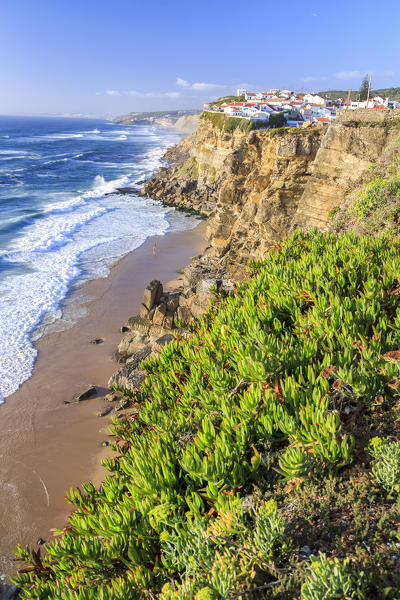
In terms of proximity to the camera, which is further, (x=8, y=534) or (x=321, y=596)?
(x=8, y=534)

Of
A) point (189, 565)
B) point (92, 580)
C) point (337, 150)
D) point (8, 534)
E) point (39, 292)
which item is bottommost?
point (8, 534)

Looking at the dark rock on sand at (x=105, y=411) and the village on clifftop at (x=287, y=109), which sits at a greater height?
the village on clifftop at (x=287, y=109)

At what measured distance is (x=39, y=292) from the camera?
71.5 feet

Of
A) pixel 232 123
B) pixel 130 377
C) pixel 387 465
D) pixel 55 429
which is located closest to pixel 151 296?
pixel 130 377

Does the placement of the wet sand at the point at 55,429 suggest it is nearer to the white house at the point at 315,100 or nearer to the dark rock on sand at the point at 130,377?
the dark rock on sand at the point at 130,377

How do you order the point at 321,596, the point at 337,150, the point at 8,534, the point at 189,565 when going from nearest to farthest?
the point at 321,596 < the point at 189,565 < the point at 8,534 < the point at 337,150

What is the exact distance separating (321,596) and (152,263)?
85.7ft

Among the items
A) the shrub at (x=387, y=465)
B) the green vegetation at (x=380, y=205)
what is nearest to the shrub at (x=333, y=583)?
the shrub at (x=387, y=465)

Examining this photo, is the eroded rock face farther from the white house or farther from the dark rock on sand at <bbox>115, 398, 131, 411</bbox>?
the white house

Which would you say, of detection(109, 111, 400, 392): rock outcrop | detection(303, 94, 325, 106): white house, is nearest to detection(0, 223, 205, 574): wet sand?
detection(109, 111, 400, 392): rock outcrop

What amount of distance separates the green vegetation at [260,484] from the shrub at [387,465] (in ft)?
0.09

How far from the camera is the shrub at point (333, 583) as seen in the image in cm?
220

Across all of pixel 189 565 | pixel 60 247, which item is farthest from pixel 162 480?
pixel 60 247

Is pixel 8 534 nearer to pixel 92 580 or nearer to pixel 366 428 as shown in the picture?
pixel 92 580
